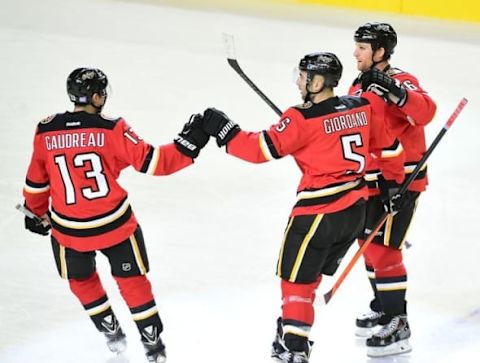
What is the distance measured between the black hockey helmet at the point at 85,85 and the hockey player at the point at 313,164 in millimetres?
401

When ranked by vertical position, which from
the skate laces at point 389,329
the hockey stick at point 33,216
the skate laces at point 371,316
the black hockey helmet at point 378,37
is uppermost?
the black hockey helmet at point 378,37

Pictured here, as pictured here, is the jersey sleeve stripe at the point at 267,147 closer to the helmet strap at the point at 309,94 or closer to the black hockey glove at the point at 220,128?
the black hockey glove at the point at 220,128

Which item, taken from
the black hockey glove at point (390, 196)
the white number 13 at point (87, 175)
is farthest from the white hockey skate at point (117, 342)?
the black hockey glove at point (390, 196)

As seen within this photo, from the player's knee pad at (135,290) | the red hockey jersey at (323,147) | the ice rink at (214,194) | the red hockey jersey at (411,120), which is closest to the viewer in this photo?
the red hockey jersey at (323,147)

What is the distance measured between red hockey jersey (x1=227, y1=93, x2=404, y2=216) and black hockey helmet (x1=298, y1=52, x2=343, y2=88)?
0.07 meters

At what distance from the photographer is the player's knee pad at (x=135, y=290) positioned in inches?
150

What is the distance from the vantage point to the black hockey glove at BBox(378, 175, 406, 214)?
3975mm

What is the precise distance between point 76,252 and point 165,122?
3178mm

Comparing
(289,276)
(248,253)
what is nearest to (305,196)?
(289,276)

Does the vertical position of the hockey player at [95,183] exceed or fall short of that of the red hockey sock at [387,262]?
it exceeds it

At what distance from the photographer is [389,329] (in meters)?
4.07

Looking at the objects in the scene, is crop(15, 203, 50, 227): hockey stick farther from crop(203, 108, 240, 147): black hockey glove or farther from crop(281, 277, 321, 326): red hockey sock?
crop(281, 277, 321, 326): red hockey sock

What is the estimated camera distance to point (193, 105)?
24.0ft

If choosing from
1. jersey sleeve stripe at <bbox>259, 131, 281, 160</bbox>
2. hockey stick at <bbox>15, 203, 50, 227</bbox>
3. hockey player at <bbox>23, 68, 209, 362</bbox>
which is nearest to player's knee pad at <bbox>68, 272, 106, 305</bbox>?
hockey player at <bbox>23, 68, 209, 362</bbox>
